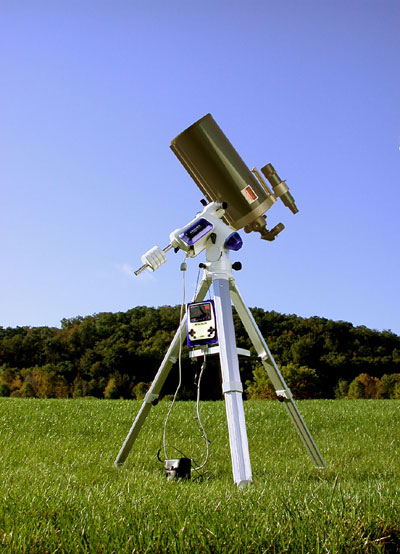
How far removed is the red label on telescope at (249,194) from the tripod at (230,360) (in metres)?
0.62

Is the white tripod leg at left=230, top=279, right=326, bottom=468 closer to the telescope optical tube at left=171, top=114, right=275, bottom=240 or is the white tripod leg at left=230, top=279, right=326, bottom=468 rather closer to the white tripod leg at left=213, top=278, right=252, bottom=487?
the white tripod leg at left=213, top=278, right=252, bottom=487

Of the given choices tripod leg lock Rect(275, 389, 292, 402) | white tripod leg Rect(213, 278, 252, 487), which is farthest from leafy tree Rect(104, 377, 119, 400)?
white tripod leg Rect(213, 278, 252, 487)

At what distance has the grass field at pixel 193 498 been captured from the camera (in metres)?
2.72

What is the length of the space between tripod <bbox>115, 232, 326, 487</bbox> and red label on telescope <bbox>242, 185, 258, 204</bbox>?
62cm

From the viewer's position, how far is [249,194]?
5.40 metres

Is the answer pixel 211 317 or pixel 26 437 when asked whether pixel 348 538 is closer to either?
pixel 211 317

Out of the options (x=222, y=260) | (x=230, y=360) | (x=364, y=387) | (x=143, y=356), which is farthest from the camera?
(x=364, y=387)

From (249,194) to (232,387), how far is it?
2.16 m

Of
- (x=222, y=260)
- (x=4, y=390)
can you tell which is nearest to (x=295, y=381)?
(x=4, y=390)

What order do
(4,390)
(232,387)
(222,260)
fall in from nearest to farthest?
(232,387) → (222,260) → (4,390)

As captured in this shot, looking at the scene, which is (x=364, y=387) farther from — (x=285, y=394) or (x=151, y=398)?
(x=151, y=398)

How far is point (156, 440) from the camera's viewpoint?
810 centimetres

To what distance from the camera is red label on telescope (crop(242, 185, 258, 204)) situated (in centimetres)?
539

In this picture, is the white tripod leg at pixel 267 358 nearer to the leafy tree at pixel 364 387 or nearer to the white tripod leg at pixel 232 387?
the white tripod leg at pixel 232 387
